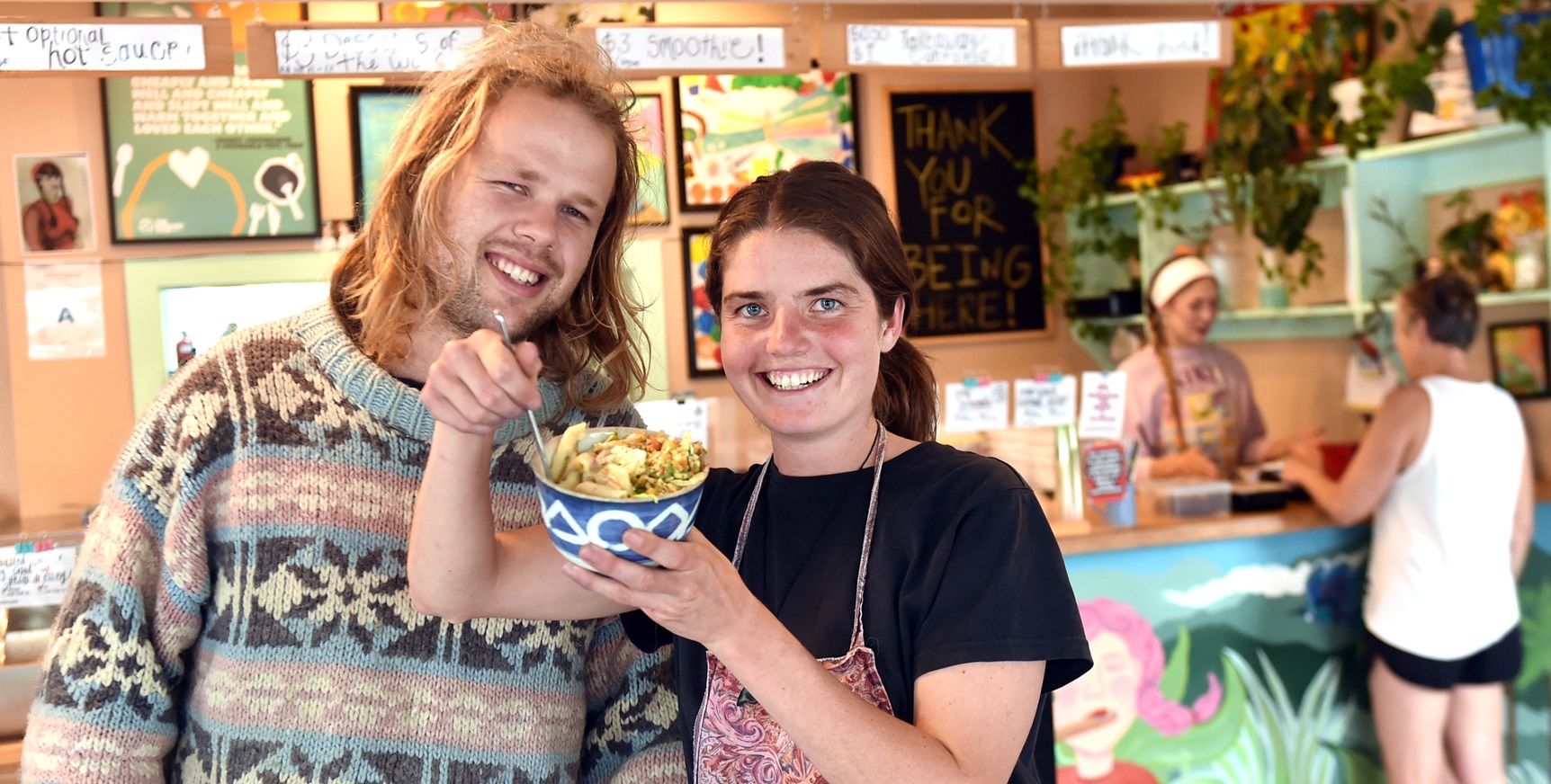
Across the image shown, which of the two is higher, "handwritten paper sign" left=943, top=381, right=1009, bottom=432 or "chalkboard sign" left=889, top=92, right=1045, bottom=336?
"chalkboard sign" left=889, top=92, right=1045, bottom=336

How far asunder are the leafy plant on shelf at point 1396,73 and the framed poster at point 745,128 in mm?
1783

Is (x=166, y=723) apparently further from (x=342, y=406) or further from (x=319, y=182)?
(x=319, y=182)

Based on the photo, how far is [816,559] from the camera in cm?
134

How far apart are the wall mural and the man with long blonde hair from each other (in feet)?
6.54

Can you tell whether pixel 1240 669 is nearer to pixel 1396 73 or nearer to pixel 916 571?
pixel 1396 73

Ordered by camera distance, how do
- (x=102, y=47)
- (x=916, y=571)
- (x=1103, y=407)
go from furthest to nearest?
(x=1103, y=407), (x=102, y=47), (x=916, y=571)

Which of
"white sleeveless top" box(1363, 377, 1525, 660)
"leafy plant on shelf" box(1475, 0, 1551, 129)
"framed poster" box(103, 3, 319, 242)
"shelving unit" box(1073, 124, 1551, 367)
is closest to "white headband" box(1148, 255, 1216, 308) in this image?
"shelving unit" box(1073, 124, 1551, 367)

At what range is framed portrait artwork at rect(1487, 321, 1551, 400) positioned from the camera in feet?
11.6

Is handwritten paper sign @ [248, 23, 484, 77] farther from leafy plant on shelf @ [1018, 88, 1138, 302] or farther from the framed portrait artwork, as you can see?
the framed portrait artwork

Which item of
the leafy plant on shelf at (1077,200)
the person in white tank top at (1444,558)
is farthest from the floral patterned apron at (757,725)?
the leafy plant on shelf at (1077,200)


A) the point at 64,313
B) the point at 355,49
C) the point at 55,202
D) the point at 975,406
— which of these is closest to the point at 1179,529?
the point at 975,406

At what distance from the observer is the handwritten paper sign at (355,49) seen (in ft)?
8.03

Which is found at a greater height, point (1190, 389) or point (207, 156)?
point (207, 156)

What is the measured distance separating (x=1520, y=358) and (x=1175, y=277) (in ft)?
3.71
